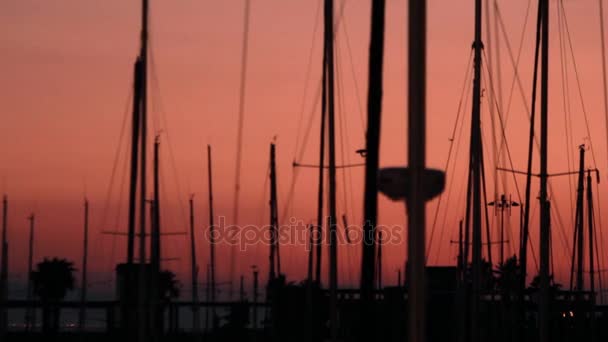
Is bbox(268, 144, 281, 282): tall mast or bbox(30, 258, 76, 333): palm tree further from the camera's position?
bbox(30, 258, 76, 333): palm tree

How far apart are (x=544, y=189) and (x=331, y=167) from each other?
4.28 metres

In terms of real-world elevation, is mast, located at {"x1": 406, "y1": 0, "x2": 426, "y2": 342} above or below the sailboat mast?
below

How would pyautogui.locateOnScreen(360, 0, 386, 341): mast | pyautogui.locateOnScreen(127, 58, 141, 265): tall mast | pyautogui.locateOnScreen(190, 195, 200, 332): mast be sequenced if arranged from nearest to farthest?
pyautogui.locateOnScreen(360, 0, 386, 341): mast → pyautogui.locateOnScreen(127, 58, 141, 265): tall mast → pyautogui.locateOnScreen(190, 195, 200, 332): mast

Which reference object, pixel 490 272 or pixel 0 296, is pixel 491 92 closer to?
pixel 490 272

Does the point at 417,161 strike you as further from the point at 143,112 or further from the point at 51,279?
the point at 51,279

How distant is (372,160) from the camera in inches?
672

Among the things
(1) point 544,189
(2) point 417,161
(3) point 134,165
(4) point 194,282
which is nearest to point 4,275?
(4) point 194,282

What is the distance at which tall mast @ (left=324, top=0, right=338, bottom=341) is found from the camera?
80.1ft

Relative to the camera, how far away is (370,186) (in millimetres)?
16844

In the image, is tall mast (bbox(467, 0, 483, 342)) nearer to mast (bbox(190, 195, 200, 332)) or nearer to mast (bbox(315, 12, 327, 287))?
mast (bbox(315, 12, 327, 287))

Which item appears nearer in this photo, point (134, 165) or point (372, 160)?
point (372, 160)

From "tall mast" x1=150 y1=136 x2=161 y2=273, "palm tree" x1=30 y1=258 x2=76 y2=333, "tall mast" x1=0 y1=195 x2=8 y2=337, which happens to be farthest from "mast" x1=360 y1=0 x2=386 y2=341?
"palm tree" x1=30 y1=258 x2=76 y2=333

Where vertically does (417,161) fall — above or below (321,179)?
below

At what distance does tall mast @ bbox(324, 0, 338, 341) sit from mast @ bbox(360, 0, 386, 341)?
713 cm
